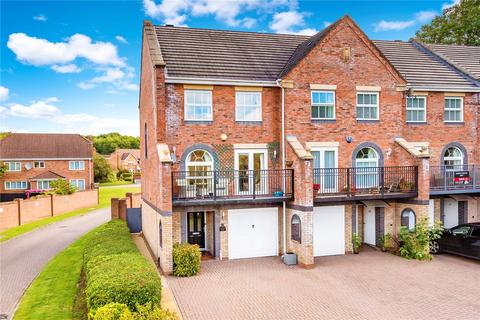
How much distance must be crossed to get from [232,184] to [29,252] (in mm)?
11424

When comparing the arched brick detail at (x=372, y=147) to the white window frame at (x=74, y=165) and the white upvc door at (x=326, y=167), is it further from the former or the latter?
the white window frame at (x=74, y=165)

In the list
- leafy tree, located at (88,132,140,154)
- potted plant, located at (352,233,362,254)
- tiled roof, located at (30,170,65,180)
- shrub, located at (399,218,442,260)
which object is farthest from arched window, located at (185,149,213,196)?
leafy tree, located at (88,132,140,154)

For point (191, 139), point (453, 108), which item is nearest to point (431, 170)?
point (453, 108)

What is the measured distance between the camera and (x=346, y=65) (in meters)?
16.7

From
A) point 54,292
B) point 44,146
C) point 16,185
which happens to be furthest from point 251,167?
point 44,146

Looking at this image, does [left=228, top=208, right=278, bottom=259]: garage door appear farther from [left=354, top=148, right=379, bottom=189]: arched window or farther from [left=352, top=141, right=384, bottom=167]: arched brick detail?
[left=352, top=141, right=384, bottom=167]: arched brick detail

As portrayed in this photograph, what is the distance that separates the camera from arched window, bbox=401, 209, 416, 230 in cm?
1617

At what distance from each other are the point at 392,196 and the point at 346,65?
19.9ft

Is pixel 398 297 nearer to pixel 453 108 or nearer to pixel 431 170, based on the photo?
pixel 431 170

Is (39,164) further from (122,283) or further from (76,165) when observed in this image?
(122,283)

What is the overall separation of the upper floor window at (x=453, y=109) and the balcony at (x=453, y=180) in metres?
2.45

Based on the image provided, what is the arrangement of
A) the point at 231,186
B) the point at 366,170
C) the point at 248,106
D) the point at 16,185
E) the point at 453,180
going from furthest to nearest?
the point at 16,185 → the point at 453,180 → the point at 366,170 → the point at 248,106 → the point at 231,186

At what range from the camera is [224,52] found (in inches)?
698

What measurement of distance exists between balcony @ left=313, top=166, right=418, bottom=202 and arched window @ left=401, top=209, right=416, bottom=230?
87cm
